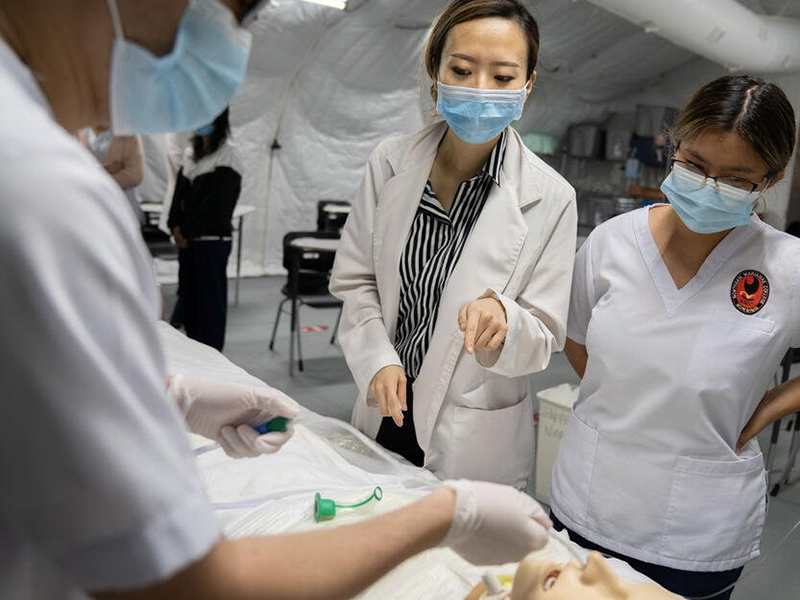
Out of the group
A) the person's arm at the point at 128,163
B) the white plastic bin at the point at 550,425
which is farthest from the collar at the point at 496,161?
the person's arm at the point at 128,163

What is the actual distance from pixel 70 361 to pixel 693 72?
31.9 ft

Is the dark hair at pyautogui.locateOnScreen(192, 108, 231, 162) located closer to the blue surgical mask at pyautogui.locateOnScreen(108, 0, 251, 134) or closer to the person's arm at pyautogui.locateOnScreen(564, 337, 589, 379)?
the person's arm at pyautogui.locateOnScreen(564, 337, 589, 379)

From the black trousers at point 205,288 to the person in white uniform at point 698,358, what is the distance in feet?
10.6

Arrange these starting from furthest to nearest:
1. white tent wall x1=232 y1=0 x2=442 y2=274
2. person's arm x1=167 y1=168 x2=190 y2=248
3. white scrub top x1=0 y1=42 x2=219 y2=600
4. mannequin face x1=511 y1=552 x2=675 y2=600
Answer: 1. white tent wall x1=232 y1=0 x2=442 y2=274
2. person's arm x1=167 y1=168 x2=190 y2=248
3. mannequin face x1=511 y1=552 x2=675 y2=600
4. white scrub top x1=0 y1=42 x2=219 y2=600

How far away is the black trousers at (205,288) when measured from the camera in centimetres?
440

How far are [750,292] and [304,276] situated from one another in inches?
151

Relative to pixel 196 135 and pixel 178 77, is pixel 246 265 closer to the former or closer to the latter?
pixel 196 135

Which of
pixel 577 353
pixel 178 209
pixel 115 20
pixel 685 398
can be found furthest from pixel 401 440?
pixel 178 209

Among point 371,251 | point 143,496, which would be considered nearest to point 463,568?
point 371,251

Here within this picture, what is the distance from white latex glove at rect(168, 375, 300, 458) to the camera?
43.3 inches

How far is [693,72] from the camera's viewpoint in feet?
29.5

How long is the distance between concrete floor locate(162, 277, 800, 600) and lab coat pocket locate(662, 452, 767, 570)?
152cm

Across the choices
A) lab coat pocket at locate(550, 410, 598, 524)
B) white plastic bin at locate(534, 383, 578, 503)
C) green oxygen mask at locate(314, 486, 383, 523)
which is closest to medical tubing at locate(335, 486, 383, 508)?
green oxygen mask at locate(314, 486, 383, 523)

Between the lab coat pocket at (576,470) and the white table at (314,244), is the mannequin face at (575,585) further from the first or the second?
the white table at (314,244)
